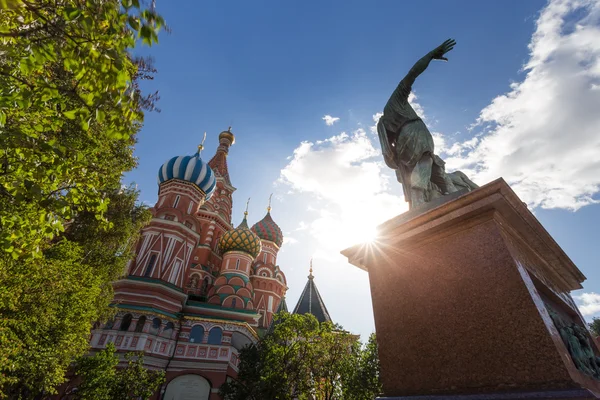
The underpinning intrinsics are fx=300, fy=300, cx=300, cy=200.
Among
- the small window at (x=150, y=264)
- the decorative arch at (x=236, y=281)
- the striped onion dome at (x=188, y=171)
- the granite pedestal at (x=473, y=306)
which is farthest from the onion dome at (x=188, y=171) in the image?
the granite pedestal at (x=473, y=306)

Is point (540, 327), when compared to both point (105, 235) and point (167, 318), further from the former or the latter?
point (167, 318)

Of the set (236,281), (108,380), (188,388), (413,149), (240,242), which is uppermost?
(240,242)

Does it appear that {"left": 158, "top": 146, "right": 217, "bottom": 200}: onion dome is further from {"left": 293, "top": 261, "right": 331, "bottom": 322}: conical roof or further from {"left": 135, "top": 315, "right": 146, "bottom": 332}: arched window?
{"left": 293, "top": 261, "right": 331, "bottom": 322}: conical roof

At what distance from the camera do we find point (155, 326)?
698 inches

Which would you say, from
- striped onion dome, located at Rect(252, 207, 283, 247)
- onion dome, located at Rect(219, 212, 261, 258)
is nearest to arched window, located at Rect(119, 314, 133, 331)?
onion dome, located at Rect(219, 212, 261, 258)

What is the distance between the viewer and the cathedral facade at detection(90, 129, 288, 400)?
1725 centimetres

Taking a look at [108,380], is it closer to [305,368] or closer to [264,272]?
[305,368]

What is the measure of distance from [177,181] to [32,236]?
72.7ft

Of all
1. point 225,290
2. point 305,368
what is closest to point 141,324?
point 225,290

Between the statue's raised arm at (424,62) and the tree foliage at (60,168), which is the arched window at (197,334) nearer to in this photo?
the tree foliage at (60,168)

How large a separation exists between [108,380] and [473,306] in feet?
47.6

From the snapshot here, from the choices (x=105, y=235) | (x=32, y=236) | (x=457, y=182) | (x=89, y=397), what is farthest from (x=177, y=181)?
(x=457, y=182)

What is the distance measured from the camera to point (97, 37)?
8.18 feet

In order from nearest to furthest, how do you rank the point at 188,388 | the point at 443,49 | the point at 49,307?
1. the point at 443,49
2. the point at 49,307
3. the point at 188,388
